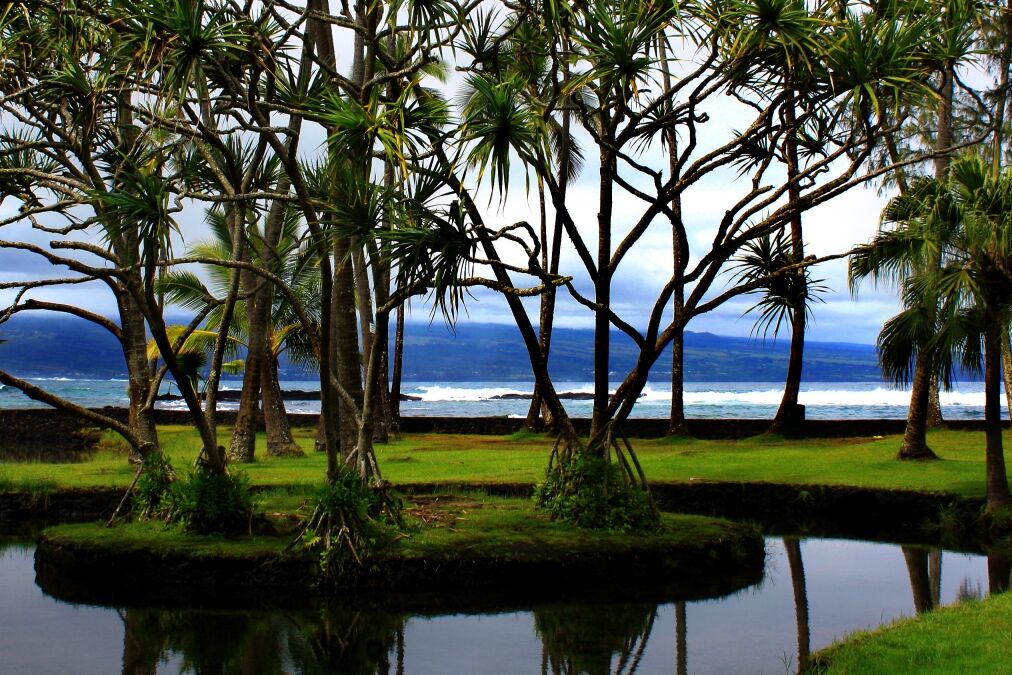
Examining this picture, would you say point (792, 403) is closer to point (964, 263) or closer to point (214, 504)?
point (964, 263)

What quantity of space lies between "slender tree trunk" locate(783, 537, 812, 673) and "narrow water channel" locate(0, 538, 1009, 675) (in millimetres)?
20

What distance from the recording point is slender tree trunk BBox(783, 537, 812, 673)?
8.16m

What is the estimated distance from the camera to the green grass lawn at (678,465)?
614 inches

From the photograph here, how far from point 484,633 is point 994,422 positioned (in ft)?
26.0

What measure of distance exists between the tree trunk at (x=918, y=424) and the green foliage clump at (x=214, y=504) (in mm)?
11912

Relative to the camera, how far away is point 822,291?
13.2 meters

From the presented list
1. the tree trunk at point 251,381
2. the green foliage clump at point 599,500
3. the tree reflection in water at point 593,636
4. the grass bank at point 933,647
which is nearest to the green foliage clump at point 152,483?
the green foliage clump at point 599,500

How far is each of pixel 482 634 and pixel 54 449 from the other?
2144 cm

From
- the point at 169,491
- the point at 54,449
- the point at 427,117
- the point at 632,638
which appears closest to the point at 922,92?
the point at 427,117

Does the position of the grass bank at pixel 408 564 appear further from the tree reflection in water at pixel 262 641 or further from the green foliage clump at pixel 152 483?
the tree reflection in water at pixel 262 641

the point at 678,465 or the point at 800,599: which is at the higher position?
the point at 678,465

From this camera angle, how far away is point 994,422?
1349 centimetres

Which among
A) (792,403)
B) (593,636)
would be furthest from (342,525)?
(792,403)

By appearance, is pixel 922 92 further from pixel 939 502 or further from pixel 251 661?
pixel 251 661
